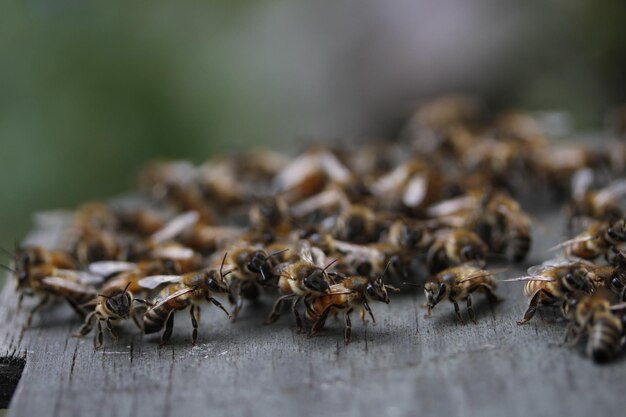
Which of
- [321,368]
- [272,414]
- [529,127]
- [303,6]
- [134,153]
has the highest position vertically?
[303,6]

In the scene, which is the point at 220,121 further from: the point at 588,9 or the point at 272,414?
the point at 272,414

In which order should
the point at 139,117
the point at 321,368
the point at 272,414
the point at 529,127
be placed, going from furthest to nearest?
the point at 139,117 → the point at 529,127 → the point at 321,368 → the point at 272,414

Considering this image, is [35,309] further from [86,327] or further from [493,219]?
[493,219]

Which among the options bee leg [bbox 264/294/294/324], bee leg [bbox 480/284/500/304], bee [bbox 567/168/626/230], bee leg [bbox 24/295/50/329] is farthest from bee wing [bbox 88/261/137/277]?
bee [bbox 567/168/626/230]

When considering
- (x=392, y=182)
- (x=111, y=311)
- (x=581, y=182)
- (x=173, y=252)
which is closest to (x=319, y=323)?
(x=111, y=311)

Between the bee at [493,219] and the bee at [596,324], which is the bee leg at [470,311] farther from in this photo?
the bee at [493,219]

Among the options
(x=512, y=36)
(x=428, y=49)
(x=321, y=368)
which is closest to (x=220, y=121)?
(x=428, y=49)
